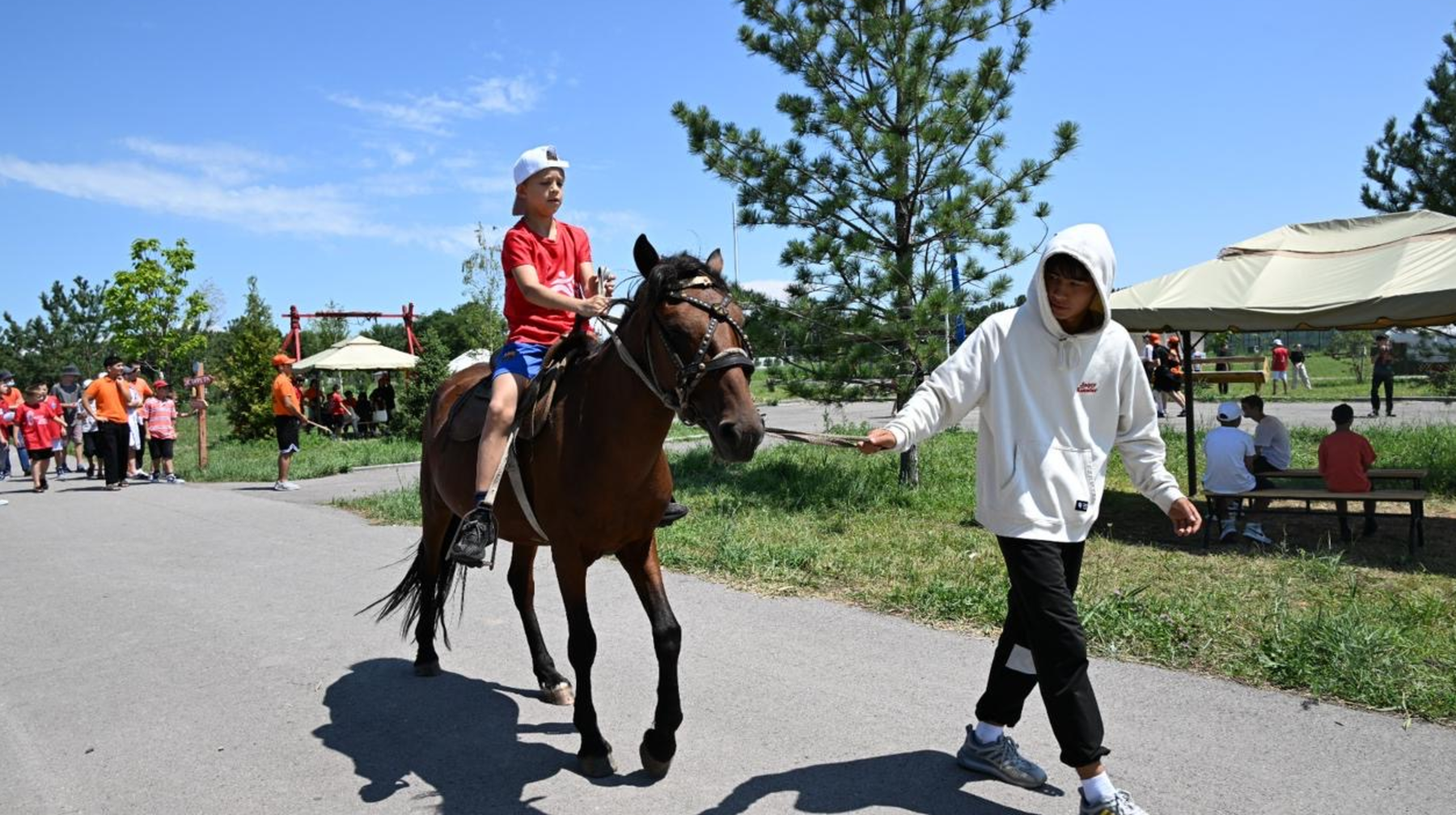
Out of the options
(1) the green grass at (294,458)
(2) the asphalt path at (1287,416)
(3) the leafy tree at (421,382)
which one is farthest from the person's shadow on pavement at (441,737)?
(3) the leafy tree at (421,382)

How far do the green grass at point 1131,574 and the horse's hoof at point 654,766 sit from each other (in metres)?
2.61

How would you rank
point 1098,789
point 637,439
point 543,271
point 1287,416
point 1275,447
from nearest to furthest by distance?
point 1098,789, point 637,439, point 543,271, point 1275,447, point 1287,416

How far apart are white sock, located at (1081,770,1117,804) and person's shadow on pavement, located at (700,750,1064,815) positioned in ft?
1.01

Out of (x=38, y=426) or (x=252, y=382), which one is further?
(x=252, y=382)

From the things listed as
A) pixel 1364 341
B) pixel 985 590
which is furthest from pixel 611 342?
pixel 1364 341

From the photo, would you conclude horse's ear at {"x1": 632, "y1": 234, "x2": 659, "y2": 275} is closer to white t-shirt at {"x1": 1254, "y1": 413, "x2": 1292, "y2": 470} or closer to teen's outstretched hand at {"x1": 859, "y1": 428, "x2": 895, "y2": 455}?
teen's outstretched hand at {"x1": 859, "y1": 428, "x2": 895, "y2": 455}

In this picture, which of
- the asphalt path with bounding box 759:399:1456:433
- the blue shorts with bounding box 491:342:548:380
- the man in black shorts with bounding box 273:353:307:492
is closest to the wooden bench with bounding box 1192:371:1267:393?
the asphalt path with bounding box 759:399:1456:433

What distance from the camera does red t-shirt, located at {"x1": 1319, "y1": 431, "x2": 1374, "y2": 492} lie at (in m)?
8.56

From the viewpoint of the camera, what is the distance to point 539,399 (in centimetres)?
435

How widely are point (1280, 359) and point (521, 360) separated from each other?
26.2 meters

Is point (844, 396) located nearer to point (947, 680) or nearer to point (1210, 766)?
point (947, 680)

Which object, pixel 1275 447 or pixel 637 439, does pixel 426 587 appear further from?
pixel 1275 447

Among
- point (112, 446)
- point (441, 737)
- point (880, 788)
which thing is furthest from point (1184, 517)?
point (112, 446)

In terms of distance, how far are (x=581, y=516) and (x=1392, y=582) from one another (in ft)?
20.6
